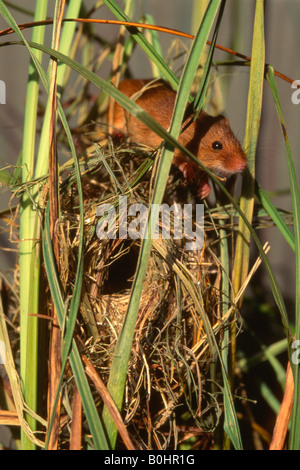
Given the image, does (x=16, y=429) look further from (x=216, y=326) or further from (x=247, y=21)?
(x=247, y=21)

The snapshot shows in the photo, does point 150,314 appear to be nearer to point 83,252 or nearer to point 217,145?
point 83,252

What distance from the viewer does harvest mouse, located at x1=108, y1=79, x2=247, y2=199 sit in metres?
1.21

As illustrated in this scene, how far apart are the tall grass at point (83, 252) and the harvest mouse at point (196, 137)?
11cm

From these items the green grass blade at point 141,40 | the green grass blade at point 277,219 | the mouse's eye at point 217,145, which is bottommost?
the green grass blade at point 277,219

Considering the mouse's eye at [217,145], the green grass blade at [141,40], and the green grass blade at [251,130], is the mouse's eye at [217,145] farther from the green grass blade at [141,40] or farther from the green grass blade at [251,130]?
the green grass blade at [141,40]

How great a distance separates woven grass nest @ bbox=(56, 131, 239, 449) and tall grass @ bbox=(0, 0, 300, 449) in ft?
0.08

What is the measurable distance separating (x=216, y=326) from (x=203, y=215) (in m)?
0.27

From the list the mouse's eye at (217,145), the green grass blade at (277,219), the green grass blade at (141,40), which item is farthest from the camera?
the mouse's eye at (217,145)

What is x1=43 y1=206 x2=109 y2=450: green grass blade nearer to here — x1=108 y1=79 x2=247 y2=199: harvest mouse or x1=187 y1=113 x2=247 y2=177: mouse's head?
x1=108 y1=79 x2=247 y2=199: harvest mouse

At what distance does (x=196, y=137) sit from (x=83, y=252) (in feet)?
1.93

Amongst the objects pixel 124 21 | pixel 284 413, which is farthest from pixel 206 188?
pixel 284 413

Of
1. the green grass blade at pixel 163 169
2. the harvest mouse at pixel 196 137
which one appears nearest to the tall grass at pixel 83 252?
the green grass blade at pixel 163 169

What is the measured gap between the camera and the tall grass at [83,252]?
2.67 feet

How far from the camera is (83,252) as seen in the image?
930 millimetres
